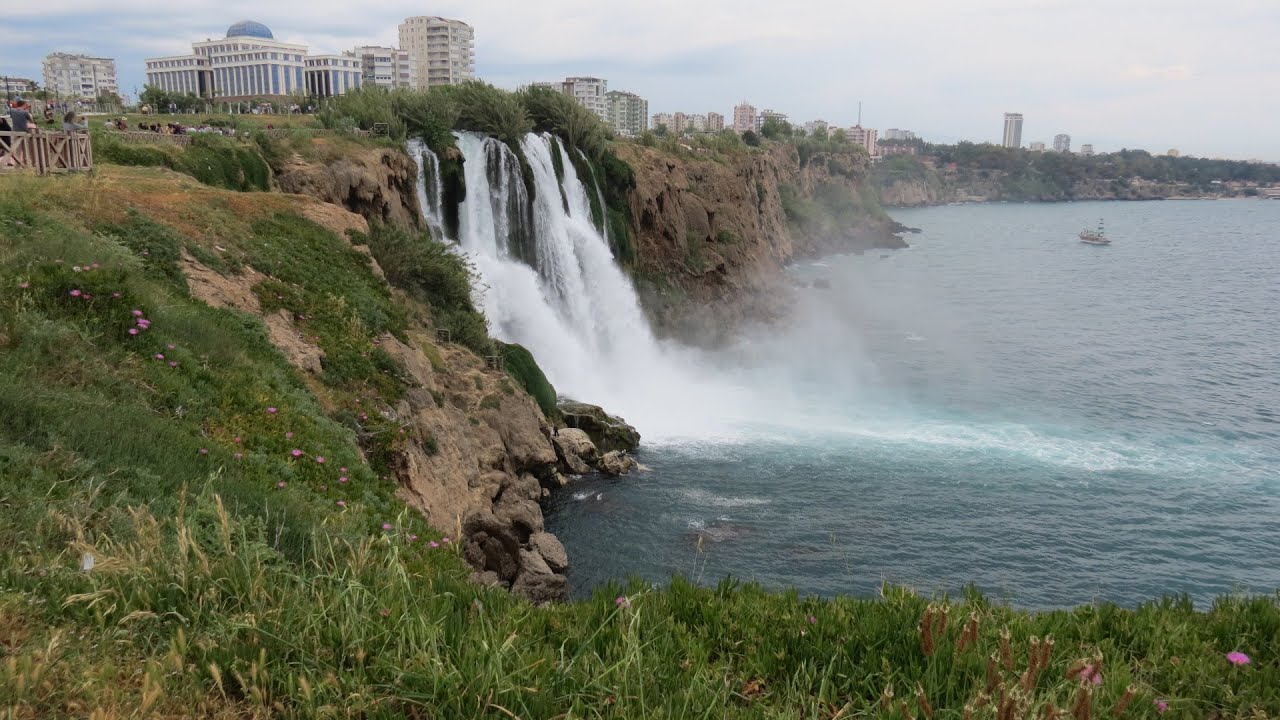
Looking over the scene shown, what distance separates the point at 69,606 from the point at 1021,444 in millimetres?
26874

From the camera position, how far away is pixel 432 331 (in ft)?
68.7

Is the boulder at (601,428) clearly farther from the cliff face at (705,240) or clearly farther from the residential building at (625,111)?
the residential building at (625,111)

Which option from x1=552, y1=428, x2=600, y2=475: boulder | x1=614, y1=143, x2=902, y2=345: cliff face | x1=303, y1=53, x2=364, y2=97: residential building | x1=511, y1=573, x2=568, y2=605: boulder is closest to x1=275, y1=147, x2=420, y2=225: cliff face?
x1=552, y1=428, x2=600, y2=475: boulder

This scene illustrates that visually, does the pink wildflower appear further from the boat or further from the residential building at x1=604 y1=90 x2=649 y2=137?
the residential building at x1=604 y1=90 x2=649 y2=137

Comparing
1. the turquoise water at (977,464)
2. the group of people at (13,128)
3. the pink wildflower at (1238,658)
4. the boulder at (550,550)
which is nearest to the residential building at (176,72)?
the turquoise water at (977,464)

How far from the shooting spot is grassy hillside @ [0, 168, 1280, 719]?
413 cm

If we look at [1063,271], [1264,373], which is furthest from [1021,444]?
[1063,271]

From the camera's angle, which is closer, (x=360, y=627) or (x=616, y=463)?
(x=360, y=627)

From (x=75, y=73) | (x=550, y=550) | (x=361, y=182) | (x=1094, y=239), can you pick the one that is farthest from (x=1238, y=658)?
(x=75, y=73)

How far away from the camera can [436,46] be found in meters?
147

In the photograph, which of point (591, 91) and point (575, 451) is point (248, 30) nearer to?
point (591, 91)

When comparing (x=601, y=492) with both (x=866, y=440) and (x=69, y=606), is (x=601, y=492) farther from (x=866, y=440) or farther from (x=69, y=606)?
(x=69, y=606)

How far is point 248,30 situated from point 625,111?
7433 cm

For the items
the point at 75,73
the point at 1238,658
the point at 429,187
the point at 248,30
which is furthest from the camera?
the point at 75,73
